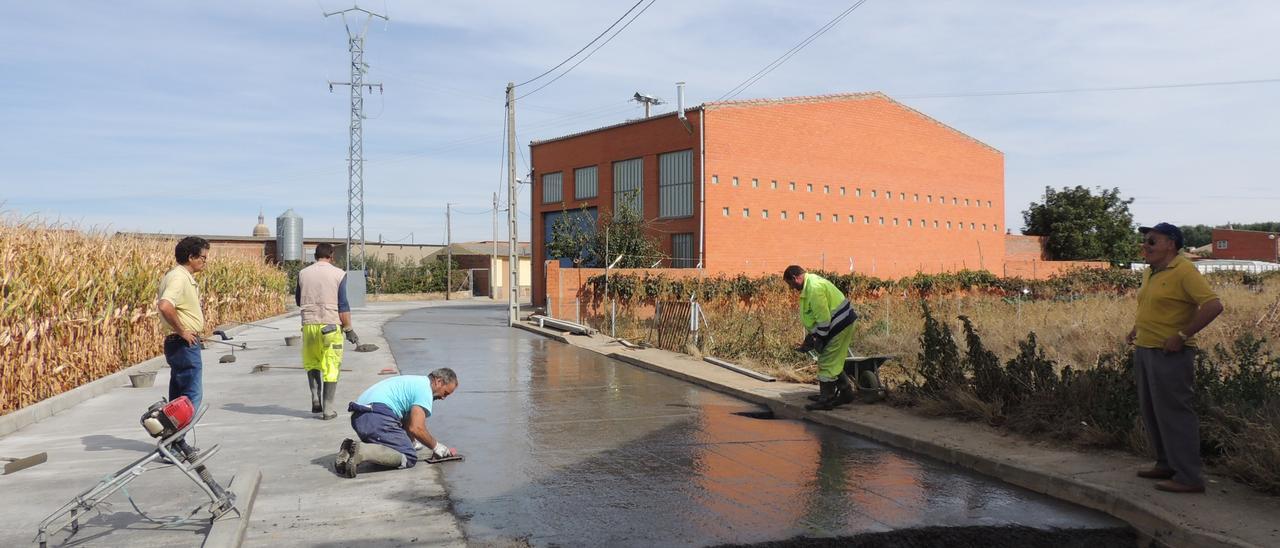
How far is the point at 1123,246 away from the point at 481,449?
5588cm

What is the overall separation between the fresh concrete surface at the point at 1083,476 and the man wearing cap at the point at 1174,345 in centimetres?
→ 24

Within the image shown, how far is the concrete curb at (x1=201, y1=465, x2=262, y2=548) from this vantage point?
4.98 metres

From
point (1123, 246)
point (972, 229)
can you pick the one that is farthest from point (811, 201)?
point (1123, 246)

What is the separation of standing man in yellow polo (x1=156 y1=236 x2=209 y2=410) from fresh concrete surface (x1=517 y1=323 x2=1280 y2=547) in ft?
19.5

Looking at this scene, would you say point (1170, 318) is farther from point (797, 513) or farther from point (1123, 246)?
point (1123, 246)

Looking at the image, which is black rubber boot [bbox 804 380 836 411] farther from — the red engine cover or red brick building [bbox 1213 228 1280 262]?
red brick building [bbox 1213 228 1280 262]

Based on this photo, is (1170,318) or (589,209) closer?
(1170,318)

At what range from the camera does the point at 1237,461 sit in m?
6.03

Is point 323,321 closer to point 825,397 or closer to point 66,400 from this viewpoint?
point 66,400

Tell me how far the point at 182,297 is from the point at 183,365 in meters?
0.54

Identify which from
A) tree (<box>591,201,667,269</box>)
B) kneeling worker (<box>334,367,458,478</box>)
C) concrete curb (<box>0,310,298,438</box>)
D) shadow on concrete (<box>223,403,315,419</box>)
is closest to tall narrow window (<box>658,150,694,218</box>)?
tree (<box>591,201,667,269</box>)

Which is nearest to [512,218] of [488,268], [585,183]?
[585,183]

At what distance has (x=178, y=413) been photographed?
534 centimetres

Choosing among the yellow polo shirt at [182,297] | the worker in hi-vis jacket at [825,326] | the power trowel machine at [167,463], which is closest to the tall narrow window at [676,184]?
the worker in hi-vis jacket at [825,326]
